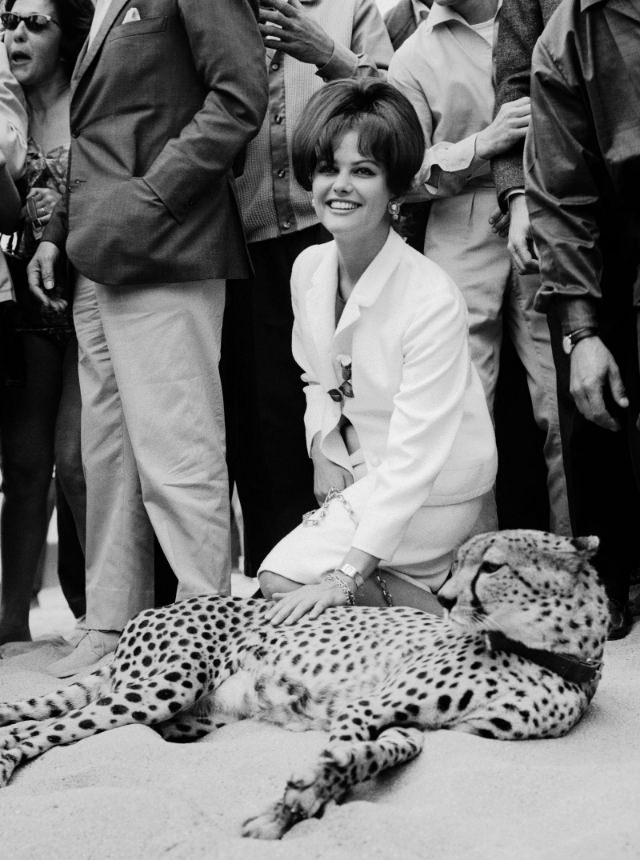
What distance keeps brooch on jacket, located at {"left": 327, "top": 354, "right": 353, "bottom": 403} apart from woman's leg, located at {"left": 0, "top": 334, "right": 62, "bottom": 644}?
49.3 inches

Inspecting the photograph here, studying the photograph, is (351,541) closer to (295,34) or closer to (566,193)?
(566,193)

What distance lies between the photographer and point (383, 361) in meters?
3.26

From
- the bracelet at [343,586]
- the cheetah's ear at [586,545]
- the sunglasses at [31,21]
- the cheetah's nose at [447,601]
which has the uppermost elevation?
the sunglasses at [31,21]

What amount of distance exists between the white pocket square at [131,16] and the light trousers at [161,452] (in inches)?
30.5

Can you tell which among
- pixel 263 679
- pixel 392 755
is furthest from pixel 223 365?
pixel 392 755

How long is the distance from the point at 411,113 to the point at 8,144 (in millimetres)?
1485

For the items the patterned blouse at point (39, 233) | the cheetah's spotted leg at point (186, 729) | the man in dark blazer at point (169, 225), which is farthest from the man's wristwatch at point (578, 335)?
the patterned blouse at point (39, 233)

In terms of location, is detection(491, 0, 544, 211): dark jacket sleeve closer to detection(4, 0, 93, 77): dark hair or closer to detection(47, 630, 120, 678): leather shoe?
detection(4, 0, 93, 77): dark hair

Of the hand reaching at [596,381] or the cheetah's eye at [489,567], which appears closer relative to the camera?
the cheetah's eye at [489,567]

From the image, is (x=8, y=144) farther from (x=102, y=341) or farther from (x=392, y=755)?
(x=392, y=755)

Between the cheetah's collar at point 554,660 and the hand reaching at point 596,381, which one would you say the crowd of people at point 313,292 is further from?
the cheetah's collar at point 554,660

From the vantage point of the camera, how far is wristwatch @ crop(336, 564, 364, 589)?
9.73 feet

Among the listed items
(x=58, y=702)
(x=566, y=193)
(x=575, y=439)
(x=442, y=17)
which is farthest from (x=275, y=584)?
(x=442, y=17)

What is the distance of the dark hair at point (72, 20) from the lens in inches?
167
